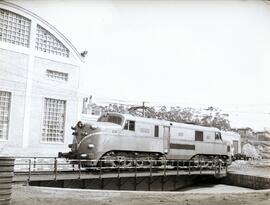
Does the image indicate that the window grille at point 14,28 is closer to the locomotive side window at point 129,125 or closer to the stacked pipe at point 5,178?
the stacked pipe at point 5,178

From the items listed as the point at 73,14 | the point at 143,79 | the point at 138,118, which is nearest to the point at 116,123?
the point at 138,118

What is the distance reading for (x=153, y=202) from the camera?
4316mm

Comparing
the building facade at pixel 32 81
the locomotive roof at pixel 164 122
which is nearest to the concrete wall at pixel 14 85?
the building facade at pixel 32 81

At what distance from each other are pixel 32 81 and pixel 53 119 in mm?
661

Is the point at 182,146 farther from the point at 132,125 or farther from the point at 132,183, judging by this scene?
the point at 132,183

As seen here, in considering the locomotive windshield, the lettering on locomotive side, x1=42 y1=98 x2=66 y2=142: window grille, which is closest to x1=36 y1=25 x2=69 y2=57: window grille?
x1=42 y1=98 x2=66 y2=142: window grille

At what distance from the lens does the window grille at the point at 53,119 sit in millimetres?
5023

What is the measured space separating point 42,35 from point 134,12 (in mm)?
1259

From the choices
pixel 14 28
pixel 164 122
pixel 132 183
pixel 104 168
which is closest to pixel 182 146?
pixel 164 122

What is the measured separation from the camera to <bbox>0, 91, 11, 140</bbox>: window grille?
182 inches

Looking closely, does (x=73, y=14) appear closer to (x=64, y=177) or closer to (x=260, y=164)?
(x=64, y=177)

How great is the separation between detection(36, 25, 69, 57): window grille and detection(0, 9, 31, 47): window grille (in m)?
0.15

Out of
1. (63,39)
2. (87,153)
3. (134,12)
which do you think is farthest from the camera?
(87,153)

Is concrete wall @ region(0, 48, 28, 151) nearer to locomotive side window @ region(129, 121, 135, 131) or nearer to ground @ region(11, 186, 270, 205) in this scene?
ground @ region(11, 186, 270, 205)
